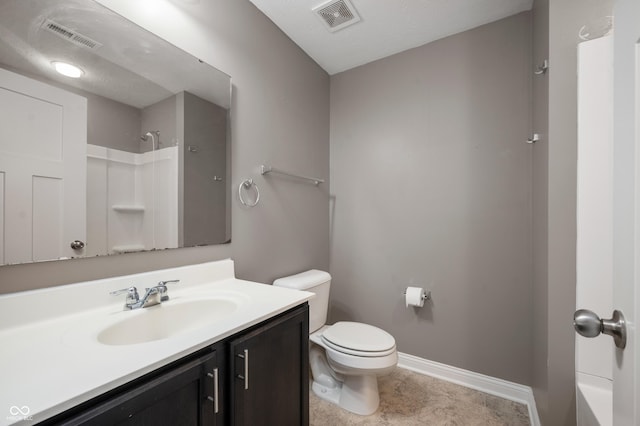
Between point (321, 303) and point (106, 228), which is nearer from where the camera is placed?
point (106, 228)

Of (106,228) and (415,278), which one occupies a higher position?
(106,228)

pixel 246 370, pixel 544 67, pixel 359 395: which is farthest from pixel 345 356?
pixel 544 67

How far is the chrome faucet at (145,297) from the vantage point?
1.00 metres

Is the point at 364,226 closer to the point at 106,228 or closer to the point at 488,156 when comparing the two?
the point at 488,156

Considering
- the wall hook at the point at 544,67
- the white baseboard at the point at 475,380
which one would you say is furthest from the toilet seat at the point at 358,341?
the wall hook at the point at 544,67

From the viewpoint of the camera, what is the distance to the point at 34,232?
2.81ft

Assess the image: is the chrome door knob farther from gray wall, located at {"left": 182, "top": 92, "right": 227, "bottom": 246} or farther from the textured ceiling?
the textured ceiling

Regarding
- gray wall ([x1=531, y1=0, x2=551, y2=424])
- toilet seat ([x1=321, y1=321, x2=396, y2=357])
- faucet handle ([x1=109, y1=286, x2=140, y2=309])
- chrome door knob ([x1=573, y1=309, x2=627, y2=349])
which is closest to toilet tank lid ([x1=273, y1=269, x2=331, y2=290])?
toilet seat ([x1=321, y1=321, x2=396, y2=357])

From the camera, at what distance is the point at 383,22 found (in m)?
1.76

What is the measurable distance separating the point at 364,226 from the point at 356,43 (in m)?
1.38

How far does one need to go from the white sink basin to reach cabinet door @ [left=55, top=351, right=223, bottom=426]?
0.29 meters

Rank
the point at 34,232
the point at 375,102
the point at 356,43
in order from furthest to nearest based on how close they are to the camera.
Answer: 1. the point at 375,102
2. the point at 356,43
3. the point at 34,232

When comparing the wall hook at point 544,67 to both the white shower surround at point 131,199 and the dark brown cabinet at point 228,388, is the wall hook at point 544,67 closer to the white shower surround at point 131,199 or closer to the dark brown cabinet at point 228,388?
the dark brown cabinet at point 228,388

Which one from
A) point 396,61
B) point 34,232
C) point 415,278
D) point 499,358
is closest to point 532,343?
point 499,358
